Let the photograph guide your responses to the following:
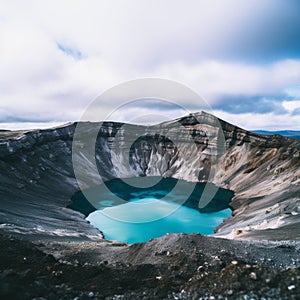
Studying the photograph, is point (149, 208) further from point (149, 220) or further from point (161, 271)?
point (161, 271)

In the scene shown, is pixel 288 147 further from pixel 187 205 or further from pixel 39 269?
pixel 39 269

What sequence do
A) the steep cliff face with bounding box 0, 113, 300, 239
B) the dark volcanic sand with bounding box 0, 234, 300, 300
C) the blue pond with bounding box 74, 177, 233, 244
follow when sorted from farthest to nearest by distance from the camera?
the blue pond with bounding box 74, 177, 233, 244, the steep cliff face with bounding box 0, 113, 300, 239, the dark volcanic sand with bounding box 0, 234, 300, 300

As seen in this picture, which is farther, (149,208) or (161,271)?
(149,208)

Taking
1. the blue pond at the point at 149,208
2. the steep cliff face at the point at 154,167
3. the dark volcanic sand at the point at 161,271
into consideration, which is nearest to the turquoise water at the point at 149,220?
the blue pond at the point at 149,208

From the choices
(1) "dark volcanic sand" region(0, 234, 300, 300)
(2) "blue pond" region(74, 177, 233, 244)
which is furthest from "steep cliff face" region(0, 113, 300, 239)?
(1) "dark volcanic sand" region(0, 234, 300, 300)

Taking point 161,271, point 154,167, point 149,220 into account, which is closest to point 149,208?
point 149,220

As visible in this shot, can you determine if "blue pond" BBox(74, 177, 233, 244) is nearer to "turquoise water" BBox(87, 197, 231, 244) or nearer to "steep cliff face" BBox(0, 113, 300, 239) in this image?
"turquoise water" BBox(87, 197, 231, 244)
